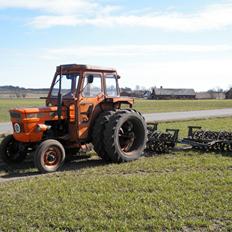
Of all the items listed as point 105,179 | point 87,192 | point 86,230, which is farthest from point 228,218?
point 105,179

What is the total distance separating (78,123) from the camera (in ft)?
33.7

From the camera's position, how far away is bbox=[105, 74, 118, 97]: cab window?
→ 1105 centimetres

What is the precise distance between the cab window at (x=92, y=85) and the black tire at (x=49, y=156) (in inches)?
60.8

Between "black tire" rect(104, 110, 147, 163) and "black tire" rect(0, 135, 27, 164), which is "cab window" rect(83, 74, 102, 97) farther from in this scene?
"black tire" rect(0, 135, 27, 164)

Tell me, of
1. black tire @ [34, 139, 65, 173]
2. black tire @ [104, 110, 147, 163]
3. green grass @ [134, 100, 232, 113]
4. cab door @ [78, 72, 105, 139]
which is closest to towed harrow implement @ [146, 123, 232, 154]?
black tire @ [104, 110, 147, 163]

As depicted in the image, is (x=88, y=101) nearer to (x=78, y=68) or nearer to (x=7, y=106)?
(x=78, y=68)

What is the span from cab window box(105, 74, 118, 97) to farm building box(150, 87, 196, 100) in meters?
108

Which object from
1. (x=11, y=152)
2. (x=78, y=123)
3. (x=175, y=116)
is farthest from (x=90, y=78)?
(x=175, y=116)

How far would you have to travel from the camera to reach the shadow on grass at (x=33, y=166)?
951 centimetres

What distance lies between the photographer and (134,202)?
6605 mm

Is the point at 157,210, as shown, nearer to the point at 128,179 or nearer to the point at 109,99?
A: the point at 128,179

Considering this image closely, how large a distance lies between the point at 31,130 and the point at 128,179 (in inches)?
111

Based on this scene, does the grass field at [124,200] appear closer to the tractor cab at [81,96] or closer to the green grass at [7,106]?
the tractor cab at [81,96]

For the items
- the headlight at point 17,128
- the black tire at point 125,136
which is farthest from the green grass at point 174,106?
the headlight at point 17,128
